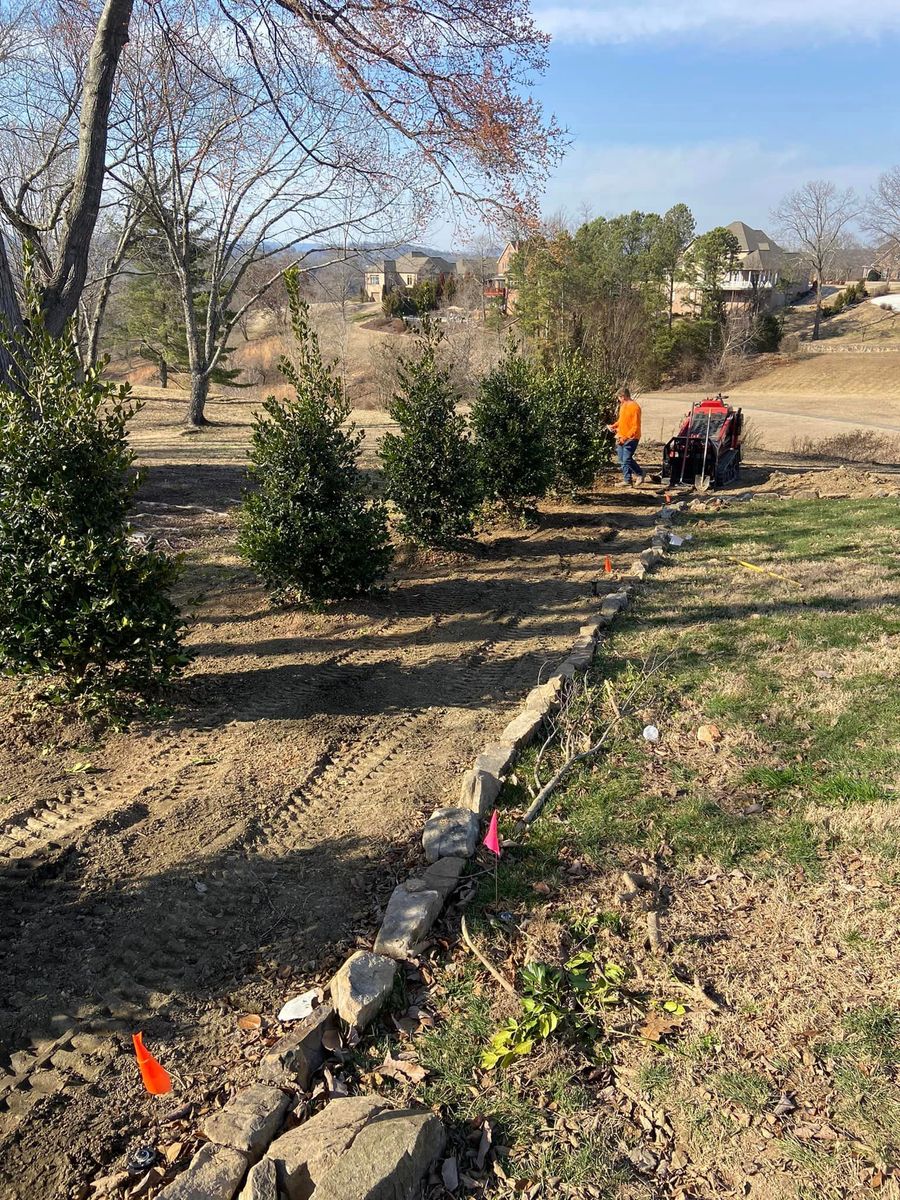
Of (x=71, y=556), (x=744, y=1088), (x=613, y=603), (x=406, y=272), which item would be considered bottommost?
(x=744, y=1088)

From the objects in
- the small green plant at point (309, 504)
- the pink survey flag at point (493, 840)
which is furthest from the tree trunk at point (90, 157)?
the pink survey flag at point (493, 840)

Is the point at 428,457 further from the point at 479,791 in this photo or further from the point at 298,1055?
the point at 298,1055

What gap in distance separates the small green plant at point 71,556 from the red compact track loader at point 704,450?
35.9 ft

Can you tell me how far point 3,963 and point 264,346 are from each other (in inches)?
1981

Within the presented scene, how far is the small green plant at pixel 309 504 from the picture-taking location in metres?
6.26

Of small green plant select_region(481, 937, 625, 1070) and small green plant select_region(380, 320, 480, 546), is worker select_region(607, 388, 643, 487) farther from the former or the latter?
small green plant select_region(481, 937, 625, 1070)

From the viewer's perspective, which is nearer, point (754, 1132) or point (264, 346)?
point (754, 1132)

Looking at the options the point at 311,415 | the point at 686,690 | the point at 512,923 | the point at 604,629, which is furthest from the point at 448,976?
the point at 311,415

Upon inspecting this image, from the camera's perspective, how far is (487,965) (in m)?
2.91

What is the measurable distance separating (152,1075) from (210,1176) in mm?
413

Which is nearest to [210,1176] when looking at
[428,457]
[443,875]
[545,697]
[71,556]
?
[443,875]

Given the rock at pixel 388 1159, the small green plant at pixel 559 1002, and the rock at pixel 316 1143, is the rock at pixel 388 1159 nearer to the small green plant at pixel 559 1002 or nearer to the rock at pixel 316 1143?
the rock at pixel 316 1143

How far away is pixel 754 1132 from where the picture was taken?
226 cm

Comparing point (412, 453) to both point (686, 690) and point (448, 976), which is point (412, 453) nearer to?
point (686, 690)
